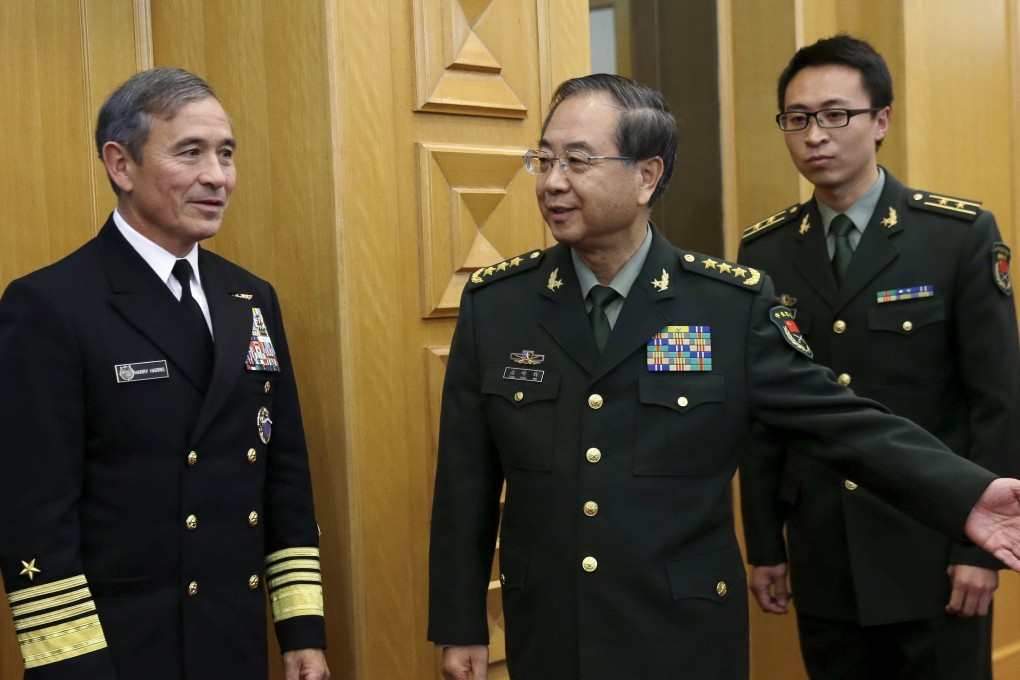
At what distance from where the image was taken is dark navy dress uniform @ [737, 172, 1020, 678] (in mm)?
2719

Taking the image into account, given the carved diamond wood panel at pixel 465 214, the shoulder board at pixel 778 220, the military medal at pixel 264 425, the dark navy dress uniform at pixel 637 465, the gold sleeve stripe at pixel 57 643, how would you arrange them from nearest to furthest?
the gold sleeve stripe at pixel 57 643
the dark navy dress uniform at pixel 637 465
the military medal at pixel 264 425
the carved diamond wood panel at pixel 465 214
the shoulder board at pixel 778 220

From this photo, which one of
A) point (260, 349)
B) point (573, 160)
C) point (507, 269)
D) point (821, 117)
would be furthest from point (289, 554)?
point (821, 117)

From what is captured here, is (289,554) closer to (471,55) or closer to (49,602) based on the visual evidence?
(49,602)

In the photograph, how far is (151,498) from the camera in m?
2.15

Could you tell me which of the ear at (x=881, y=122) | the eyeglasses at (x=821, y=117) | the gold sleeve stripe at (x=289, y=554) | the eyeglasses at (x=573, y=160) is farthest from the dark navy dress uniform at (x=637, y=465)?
the ear at (x=881, y=122)

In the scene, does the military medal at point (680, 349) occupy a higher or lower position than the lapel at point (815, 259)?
lower

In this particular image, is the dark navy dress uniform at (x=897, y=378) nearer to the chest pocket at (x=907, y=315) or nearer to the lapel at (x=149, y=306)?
the chest pocket at (x=907, y=315)

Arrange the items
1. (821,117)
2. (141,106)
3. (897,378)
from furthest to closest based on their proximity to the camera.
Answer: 1. (821,117)
2. (897,378)
3. (141,106)

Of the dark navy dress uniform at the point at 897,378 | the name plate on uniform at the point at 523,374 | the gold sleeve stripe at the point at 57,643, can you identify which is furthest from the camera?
the dark navy dress uniform at the point at 897,378

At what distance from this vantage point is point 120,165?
A: 226 centimetres

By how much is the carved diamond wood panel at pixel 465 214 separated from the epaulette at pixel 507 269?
1.71 ft

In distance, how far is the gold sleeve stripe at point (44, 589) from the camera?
2018 mm

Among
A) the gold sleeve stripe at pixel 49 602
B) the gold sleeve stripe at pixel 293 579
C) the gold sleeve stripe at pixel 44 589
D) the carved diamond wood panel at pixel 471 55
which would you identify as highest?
the carved diamond wood panel at pixel 471 55

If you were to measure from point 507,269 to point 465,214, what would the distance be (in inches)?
25.1
